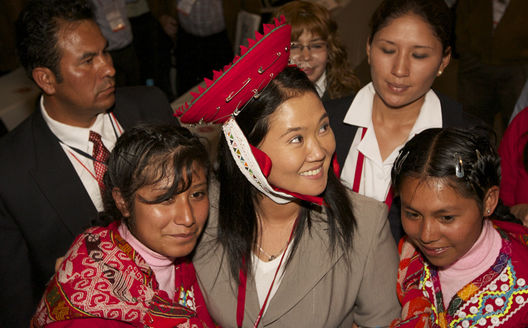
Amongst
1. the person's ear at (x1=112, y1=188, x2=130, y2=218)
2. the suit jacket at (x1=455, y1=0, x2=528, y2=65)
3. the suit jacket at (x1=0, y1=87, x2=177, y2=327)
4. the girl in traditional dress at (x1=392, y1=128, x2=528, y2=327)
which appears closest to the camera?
the girl in traditional dress at (x1=392, y1=128, x2=528, y2=327)

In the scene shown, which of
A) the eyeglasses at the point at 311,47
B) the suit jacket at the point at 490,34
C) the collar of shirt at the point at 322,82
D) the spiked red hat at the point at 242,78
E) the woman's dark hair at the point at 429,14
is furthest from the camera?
the suit jacket at the point at 490,34

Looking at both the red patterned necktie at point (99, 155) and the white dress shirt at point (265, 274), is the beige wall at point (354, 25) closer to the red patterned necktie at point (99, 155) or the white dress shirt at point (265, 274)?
the red patterned necktie at point (99, 155)

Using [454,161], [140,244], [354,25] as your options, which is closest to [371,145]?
[454,161]

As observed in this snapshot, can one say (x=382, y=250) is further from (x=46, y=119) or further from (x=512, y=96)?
(x=512, y=96)

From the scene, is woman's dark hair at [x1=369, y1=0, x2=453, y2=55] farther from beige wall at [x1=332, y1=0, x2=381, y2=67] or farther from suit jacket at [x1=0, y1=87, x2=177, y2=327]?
beige wall at [x1=332, y1=0, x2=381, y2=67]

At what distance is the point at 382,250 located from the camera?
6.02ft

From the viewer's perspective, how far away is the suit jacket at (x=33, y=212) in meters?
2.20

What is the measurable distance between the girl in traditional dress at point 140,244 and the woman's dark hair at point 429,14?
1030mm

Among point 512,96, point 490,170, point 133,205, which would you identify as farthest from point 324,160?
point 512,96

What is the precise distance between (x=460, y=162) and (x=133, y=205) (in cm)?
116

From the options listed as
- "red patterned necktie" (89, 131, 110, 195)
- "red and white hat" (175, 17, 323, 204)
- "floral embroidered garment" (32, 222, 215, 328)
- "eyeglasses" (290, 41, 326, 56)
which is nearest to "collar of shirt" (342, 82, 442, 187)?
"red and white hat" (175, 17, 323, 204)

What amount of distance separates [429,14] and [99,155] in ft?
5.43

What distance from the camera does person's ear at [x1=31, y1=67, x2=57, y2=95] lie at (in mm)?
2342

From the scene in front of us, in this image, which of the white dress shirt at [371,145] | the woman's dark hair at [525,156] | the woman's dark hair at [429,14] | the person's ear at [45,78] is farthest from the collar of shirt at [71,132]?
the woman's dark hair at [525,156]
